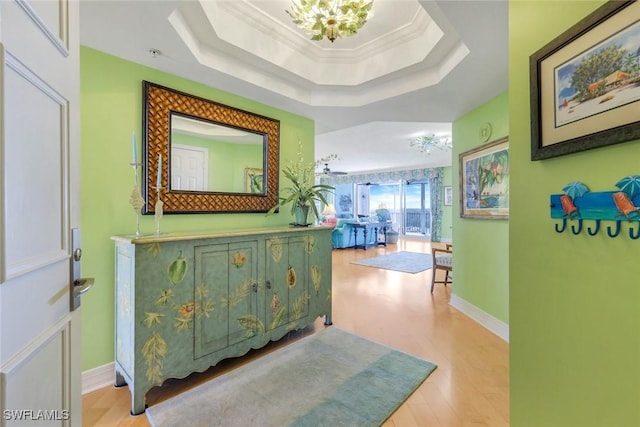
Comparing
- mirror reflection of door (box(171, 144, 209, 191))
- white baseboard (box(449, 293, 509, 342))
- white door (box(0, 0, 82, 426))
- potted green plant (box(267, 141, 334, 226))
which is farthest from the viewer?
potted green plant (box(267, 141, 334, 226))

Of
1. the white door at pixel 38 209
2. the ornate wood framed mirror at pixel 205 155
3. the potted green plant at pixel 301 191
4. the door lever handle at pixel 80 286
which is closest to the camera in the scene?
the white door at pixel 38 209

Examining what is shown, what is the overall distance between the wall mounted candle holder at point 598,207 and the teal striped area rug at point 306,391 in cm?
144

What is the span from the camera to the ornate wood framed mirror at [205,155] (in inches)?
81.3

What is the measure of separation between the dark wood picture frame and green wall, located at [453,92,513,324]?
6.43ft

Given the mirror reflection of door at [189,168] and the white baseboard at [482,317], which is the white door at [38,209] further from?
the white baseboard at [482,317]

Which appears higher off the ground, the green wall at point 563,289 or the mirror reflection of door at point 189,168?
the mirror reflection of door at point 189,168

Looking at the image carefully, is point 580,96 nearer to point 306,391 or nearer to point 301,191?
point 306,391

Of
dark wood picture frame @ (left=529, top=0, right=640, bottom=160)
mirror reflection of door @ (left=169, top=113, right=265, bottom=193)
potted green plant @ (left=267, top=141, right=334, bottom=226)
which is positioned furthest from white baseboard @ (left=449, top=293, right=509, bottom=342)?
mirror reflection of door @ (left=169, top=113, right=265, bottom=193)

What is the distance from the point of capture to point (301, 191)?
2799 millimetres

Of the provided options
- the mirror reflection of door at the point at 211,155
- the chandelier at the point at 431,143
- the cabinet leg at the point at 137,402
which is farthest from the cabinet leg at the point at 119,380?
the chandelier at the point at 431,143

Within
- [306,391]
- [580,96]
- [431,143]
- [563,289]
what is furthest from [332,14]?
[431,143]

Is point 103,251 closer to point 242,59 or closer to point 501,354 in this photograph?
point 242,59

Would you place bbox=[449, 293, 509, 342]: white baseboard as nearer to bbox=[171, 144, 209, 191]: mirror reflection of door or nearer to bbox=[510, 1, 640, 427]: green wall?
bbox=[510, 1, 640, 427]: green wall

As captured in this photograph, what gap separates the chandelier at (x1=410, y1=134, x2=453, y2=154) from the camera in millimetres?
5430
